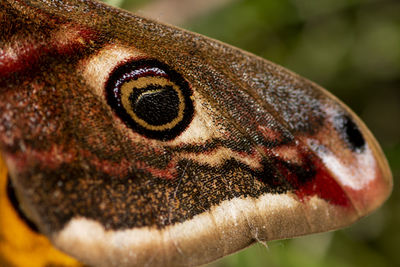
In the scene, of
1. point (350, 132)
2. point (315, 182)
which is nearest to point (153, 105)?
point (315, 182)

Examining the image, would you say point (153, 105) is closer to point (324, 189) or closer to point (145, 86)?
point (145, 86)

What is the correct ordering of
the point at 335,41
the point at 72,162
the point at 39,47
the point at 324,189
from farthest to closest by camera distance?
the point at 335,41 → the point at 324,189 → the point at 39,47 → the point at 72,162

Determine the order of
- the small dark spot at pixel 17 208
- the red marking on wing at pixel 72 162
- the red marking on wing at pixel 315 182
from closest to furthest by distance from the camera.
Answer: the red marking on wing at pixel 72 162
the small dark spot at pixel 17 208
the red marking on wing at pixel 315 182

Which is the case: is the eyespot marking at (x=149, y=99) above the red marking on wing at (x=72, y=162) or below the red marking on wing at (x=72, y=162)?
above

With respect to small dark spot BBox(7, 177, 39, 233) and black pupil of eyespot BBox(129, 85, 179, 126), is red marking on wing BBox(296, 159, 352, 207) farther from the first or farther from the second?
small dark spot BBox(7, 177, 39, 233)

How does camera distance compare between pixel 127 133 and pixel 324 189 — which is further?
pixel 324 189

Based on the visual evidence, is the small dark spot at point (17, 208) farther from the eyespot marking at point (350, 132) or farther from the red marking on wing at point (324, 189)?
the eyespot marking at point (350, 132)

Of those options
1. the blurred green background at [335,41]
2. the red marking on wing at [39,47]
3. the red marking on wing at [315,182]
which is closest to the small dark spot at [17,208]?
the red marking on wing at [39,47]

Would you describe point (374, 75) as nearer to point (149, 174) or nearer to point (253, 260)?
point (253, 260)

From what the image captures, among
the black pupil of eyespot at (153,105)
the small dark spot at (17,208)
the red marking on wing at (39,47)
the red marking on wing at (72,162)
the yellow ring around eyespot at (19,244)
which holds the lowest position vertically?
the yellow ring around eyespot at (19,244)

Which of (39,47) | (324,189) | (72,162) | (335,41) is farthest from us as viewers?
(335,41)
